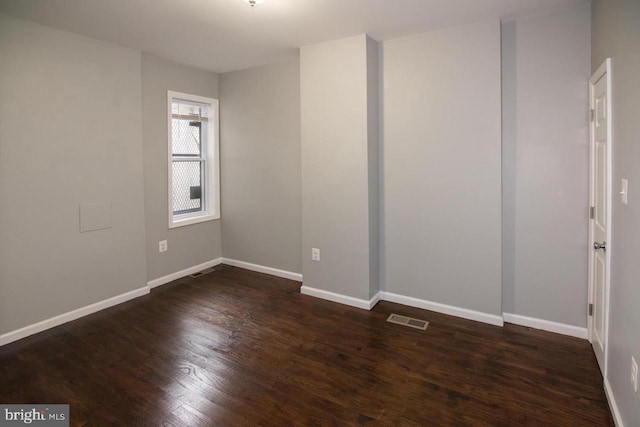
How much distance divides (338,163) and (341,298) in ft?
4.46

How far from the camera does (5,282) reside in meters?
2.86

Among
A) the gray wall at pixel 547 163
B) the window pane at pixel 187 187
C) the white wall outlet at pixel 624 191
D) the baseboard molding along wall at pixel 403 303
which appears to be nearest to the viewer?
the white wall outlet at pixel 624 191

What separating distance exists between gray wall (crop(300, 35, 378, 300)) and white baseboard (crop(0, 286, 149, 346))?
1887 millimetres

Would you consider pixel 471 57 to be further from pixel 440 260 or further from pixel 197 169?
pixel 197 169

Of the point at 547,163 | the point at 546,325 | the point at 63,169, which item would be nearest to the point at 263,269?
the point at 63,169

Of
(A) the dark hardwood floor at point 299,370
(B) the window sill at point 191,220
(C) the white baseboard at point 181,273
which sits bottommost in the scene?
(A) the dark hardwood floor at point 299,370

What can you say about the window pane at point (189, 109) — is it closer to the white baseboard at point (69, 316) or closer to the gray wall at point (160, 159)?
the gray wall at point (160, 159)

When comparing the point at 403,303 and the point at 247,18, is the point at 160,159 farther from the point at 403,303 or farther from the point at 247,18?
the point at 403,303

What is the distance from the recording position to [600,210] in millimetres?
2514

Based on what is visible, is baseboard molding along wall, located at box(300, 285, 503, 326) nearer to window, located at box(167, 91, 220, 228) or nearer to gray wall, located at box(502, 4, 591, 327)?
gray wall, located at box(502, 4, 591, 327)

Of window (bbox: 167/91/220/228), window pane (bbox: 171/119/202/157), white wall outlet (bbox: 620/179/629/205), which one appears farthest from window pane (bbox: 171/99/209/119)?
white wall outlet (bbox: 620/179/629/205)

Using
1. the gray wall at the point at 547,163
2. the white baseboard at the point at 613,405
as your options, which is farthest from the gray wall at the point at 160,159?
the white baseboard at the point at 613,405

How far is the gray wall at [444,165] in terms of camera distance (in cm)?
306

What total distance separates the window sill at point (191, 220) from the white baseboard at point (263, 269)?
621 millimetres
